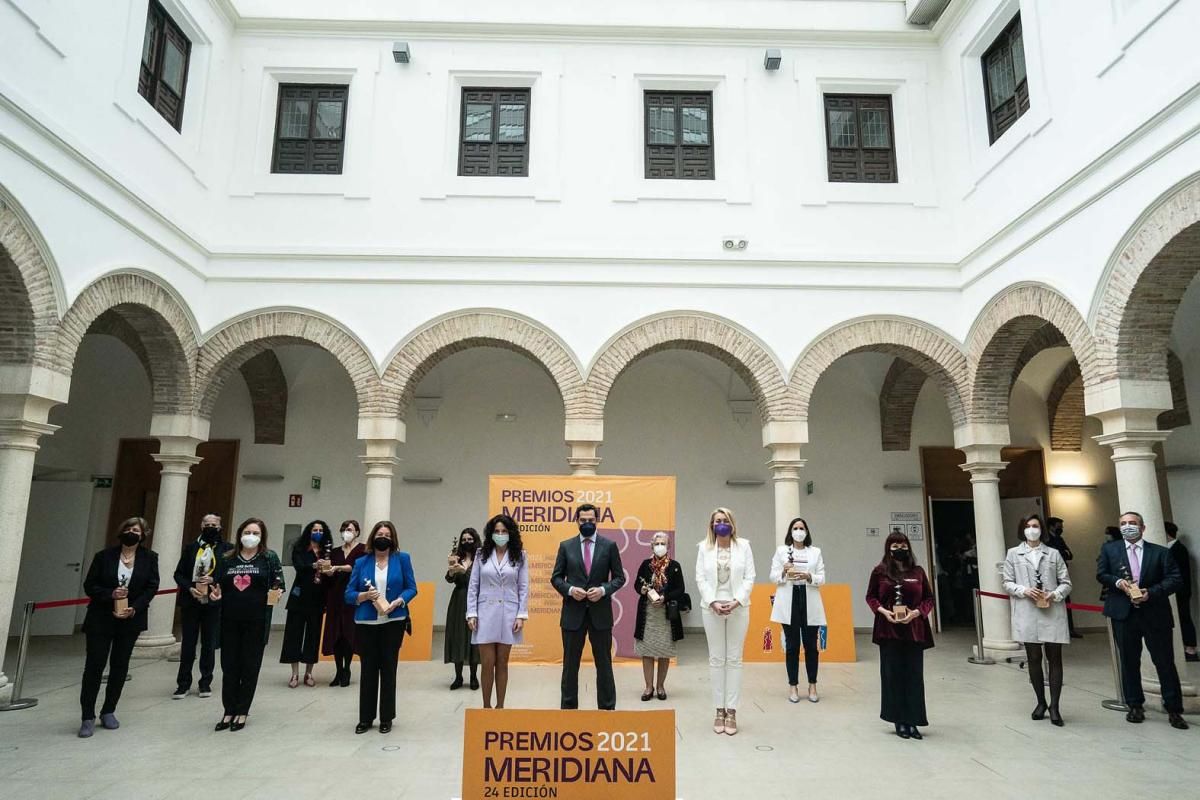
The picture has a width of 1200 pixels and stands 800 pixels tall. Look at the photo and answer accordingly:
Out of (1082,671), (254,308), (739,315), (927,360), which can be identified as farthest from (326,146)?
(1082,671)

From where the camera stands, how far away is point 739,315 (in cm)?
938

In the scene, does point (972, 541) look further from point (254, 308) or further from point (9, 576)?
point (9, 576)

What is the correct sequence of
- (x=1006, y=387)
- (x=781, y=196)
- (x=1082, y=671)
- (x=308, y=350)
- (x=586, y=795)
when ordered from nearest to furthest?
(x=586, y=795)
(x=1082, y=671)
(x=1006, y=387)
(x=781, y=196)
(x=308, y=350)

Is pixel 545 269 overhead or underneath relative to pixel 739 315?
overhead

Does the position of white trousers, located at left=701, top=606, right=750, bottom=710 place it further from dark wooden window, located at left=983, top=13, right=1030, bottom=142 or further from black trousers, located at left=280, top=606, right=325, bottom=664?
dark wooden window, located at left=983, top=13, right=1030, bottom=142

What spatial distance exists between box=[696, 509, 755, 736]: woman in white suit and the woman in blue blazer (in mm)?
2168

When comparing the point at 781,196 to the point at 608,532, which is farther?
the point at 781,196

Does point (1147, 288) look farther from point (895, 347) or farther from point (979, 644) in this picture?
point (979, 644)

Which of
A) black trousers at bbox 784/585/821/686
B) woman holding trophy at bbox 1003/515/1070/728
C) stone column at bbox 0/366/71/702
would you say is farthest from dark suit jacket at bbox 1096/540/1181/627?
stone column at bbox 0/366/71/702

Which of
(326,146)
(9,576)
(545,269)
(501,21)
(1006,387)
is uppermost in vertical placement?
(501,21)

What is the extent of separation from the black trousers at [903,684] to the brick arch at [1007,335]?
12.1ft

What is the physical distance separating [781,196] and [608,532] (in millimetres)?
5007

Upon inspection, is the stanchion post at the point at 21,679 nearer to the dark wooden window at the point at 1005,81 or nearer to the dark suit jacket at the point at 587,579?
the dark suit jacket at the point at 587,579

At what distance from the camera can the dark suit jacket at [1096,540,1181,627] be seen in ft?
18.8
